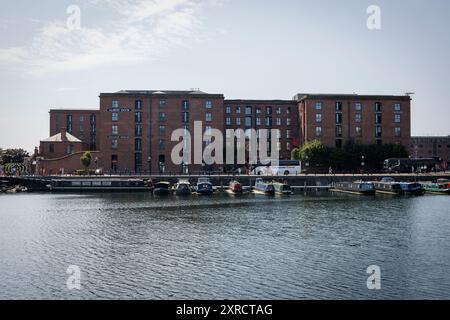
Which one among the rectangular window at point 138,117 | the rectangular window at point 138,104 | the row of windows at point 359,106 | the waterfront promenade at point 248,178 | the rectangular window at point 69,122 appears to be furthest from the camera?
the rectangular window at point 69,122

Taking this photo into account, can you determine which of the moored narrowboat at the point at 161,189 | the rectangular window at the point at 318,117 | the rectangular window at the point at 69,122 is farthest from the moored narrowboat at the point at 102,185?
the rectangular window at the point at 69,122

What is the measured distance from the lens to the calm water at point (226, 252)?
92.6ft

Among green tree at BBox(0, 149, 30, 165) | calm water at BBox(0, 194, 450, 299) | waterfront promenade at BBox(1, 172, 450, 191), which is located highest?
green tree at BBox(0, 149, 30, 165)

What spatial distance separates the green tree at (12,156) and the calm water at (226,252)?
13252 cm

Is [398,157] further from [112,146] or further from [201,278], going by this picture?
[201,278]

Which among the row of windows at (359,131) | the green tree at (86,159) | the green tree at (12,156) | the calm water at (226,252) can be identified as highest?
the row of windows at (359,131)

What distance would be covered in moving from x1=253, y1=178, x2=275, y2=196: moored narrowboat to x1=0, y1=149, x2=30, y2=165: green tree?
11816 centimetres

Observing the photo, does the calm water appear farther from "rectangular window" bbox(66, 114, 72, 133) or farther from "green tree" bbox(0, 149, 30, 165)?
"green tree" bbox(0, 149, 30, 165)

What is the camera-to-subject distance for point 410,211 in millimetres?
62656

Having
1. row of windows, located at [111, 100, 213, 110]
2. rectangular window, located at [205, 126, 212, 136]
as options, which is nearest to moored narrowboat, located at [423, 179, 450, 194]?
rectangular window, located at [205, 126, 212, 136]

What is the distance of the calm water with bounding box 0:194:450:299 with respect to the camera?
92.6 ft

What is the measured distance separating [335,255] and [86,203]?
49600mm

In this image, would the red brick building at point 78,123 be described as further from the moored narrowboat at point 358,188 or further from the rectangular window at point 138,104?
the moored narrowboat at point 358,188
